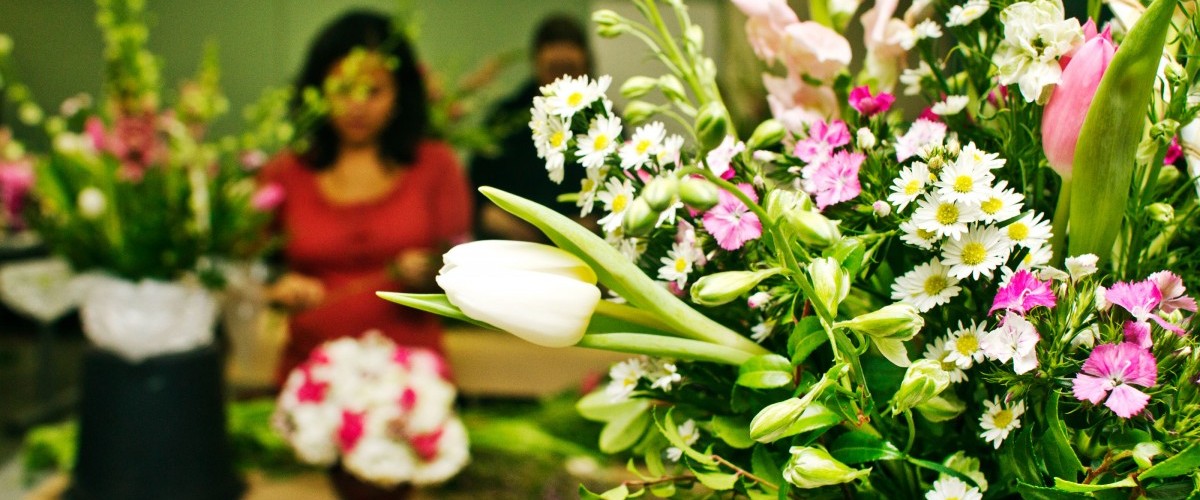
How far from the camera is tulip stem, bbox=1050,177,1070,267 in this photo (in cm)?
37

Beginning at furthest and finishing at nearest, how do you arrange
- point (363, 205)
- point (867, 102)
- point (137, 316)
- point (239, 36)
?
point (239, 36), point (363, 205), point (137, 316), point (867, 102)

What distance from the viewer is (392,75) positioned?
1.89 metres

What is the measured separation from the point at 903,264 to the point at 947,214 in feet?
0.26

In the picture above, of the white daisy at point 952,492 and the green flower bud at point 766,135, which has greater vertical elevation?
the green flower bud at point 766,135

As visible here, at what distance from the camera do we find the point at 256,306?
94.0 inches

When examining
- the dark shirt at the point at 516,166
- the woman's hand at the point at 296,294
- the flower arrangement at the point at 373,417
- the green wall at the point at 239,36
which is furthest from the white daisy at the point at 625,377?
the green wall at the point at 239,36

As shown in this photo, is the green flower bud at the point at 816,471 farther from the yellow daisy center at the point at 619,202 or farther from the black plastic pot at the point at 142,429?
the black plastic pot at the point at 142,429

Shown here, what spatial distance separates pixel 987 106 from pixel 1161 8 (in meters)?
0.14

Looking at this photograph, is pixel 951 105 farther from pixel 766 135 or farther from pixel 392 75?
pixel 392 75

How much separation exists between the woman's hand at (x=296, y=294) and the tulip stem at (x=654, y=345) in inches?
61.2

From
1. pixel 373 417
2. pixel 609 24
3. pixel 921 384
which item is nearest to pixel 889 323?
pixel 921 384

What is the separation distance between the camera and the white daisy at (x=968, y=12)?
379 mm

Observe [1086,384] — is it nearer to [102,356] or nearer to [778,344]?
[778,344]

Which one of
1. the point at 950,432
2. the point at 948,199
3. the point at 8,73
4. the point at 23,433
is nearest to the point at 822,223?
A: the point at 948,199
